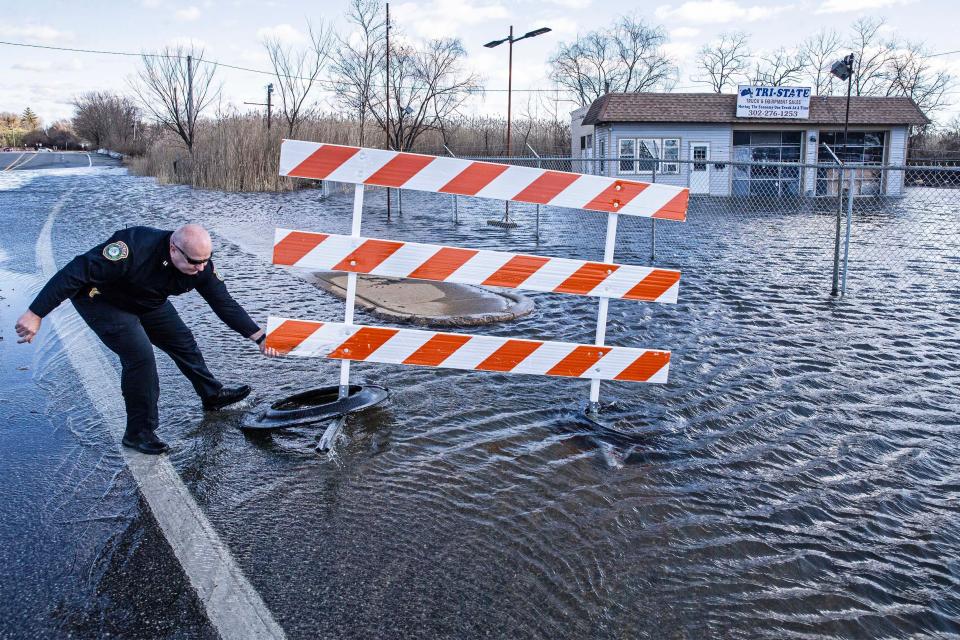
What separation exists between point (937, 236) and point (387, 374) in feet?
48.5

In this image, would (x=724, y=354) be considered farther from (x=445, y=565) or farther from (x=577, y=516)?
(x=445, y=565)

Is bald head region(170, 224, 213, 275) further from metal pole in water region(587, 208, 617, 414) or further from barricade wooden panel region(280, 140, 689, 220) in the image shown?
metal pole in water region(587, 208, 617, 414)

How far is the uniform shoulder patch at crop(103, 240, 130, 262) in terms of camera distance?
177 inches

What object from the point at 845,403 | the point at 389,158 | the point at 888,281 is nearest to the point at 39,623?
the point at 389,158

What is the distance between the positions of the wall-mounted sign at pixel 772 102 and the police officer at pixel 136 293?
29317 mm

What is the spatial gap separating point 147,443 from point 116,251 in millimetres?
1170

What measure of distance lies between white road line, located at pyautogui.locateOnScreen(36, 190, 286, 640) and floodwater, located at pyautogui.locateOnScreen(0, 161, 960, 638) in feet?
0.20

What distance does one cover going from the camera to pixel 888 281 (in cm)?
1114

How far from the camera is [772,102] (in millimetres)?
30875

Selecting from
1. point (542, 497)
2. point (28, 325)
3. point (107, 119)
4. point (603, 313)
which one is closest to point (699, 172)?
point (603, 313)

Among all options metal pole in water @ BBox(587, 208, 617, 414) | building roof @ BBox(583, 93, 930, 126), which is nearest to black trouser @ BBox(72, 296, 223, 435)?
metal pole in water @ BBox(587, 208, 617, 414)

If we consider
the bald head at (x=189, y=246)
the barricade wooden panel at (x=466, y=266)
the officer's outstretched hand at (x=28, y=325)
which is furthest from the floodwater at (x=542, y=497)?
the bald head at (x=189, y=246)

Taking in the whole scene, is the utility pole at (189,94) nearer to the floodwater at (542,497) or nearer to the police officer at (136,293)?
the floodwater at (542,497)

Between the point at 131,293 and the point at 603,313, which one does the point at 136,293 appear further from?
the point at 603,313
